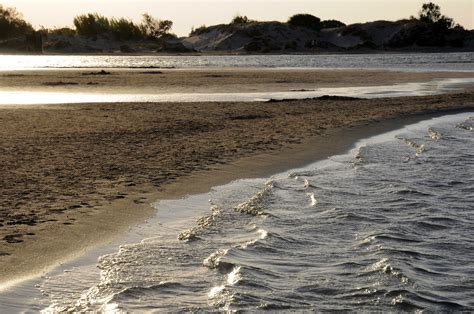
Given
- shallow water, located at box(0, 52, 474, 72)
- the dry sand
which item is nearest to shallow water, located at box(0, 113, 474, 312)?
the dry sand

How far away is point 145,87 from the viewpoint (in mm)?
33219

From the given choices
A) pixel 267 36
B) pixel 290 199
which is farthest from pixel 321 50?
pixel 290 199

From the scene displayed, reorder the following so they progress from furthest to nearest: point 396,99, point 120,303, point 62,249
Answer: point 396,99 < point 62,249 < point 120,303

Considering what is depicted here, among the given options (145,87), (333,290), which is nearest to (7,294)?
(333,290)

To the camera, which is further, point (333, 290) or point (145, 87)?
point (145, 87)

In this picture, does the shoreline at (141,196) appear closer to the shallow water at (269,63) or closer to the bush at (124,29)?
the shallow water at (269,63)

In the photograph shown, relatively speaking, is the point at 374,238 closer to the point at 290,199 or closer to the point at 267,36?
the point at 290,199

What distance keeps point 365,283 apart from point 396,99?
63.3ft

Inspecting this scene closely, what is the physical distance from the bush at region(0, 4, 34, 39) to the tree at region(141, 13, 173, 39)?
92.8 feet

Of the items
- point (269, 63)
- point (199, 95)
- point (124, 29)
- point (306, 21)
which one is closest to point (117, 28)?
point (124, 29)

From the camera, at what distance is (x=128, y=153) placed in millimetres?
13070

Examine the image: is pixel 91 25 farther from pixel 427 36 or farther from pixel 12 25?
pixel 427 36

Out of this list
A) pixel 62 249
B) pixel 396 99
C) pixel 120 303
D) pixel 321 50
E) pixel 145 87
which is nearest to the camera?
pixel 120 303

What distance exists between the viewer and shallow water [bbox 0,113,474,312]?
610 cm
